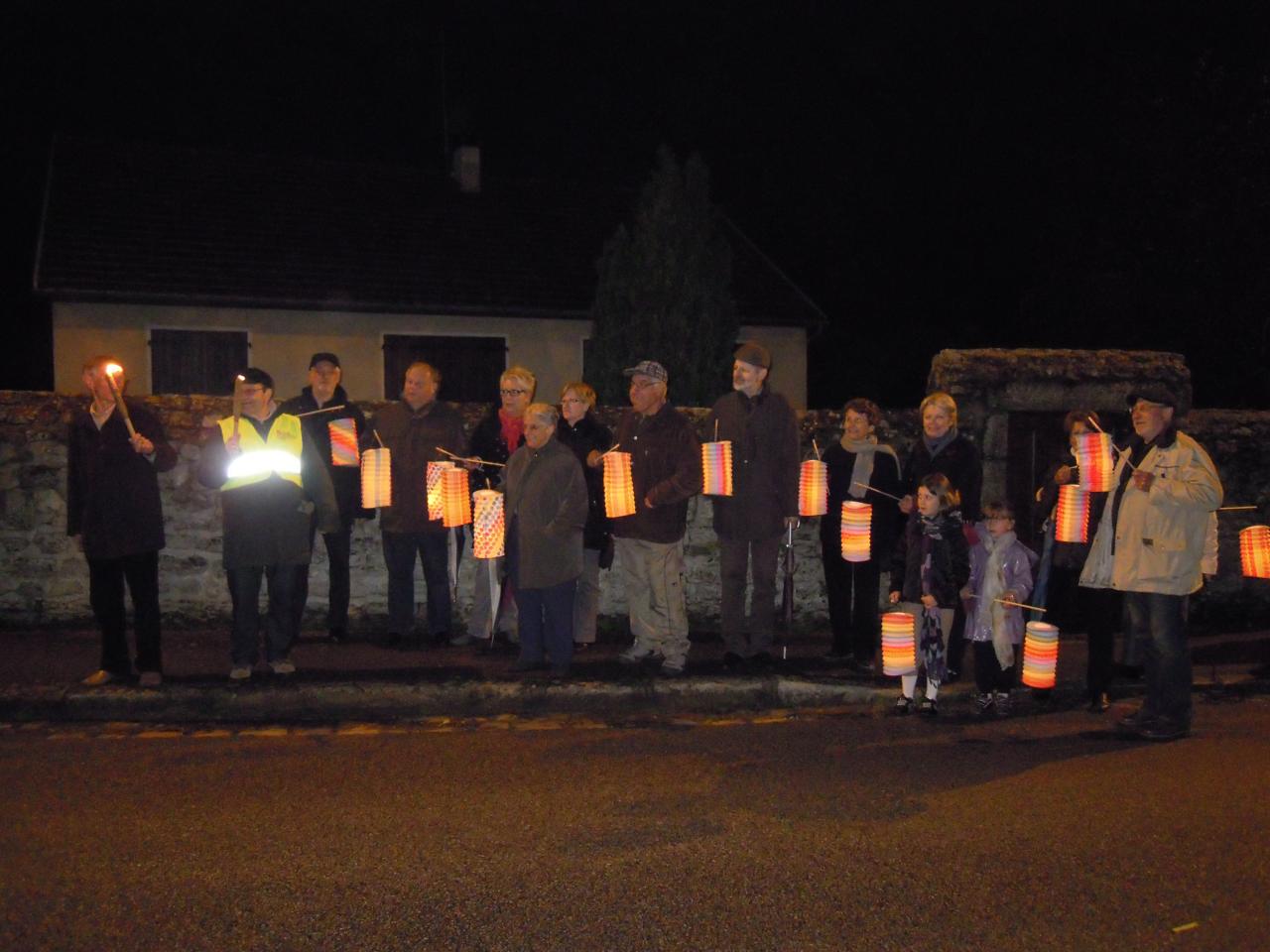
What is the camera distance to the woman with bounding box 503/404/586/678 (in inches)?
308

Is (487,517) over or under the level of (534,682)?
over

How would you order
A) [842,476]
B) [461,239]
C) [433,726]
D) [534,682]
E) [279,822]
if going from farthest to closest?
1. [461,239]
2. [842,476]
3. [534,682]
4. [433,726]
5. [279,822]

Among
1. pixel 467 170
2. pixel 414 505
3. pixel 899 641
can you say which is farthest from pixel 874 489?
pixel 467 170

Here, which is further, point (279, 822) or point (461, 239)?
point (461, 239)

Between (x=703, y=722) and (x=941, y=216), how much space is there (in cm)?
2672

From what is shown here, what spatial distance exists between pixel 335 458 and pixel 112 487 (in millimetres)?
1730

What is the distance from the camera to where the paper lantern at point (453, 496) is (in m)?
8.12

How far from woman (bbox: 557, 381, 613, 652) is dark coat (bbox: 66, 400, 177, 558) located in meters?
2.75

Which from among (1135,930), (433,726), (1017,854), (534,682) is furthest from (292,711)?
(1135,930)

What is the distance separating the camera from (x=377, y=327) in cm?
1927

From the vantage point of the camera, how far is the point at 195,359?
1848 centimetres

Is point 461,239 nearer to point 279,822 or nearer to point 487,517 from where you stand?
point 487,517

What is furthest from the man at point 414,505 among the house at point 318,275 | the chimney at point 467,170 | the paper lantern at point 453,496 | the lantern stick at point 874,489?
the chimney at point 467,170

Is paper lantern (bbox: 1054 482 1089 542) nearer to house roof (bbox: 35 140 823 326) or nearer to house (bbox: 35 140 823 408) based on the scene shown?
house (bbox: 35 140 823 408)
